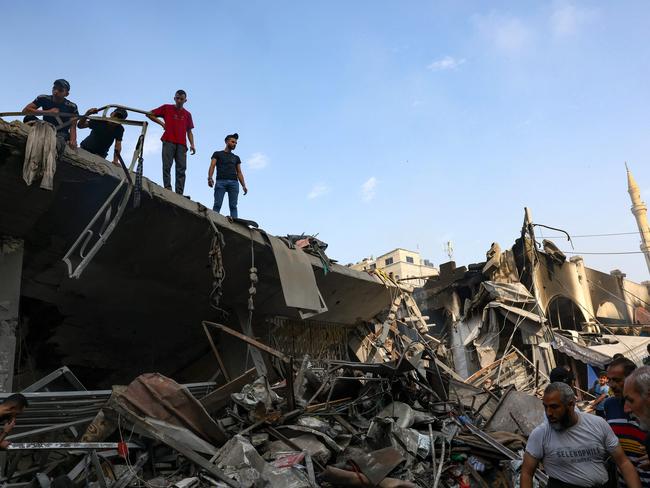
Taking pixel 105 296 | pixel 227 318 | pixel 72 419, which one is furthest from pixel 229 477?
pixel 227 318

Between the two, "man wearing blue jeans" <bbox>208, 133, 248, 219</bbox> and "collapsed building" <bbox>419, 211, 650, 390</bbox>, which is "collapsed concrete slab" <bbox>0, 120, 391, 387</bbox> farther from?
"collapsed building" <bbox>419, 211, 650, 390</bbox>

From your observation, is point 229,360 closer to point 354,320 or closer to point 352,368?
point 352,368

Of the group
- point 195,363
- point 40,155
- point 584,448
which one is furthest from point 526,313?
point 40,155

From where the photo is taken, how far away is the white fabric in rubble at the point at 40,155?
5.36 metres

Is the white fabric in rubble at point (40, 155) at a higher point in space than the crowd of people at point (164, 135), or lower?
lower

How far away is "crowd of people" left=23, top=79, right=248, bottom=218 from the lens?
626cm

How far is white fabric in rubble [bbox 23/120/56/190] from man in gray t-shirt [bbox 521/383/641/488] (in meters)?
5.17

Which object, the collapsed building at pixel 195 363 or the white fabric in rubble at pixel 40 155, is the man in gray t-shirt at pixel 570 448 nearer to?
the collapsed building at pixel 195 363

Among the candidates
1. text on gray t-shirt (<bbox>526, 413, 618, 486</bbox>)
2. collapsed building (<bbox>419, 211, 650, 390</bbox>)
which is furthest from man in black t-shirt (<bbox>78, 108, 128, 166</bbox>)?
collapsed building (<bbox>419, 211, 650, 390</bbox>)

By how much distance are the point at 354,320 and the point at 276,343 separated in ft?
8.11

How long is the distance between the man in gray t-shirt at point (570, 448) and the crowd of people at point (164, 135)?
557cm

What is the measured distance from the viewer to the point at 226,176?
30.3 feet

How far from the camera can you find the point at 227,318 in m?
9.52

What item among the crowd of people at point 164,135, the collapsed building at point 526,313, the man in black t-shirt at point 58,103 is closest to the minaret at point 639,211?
the collapsed building at point 526,313
